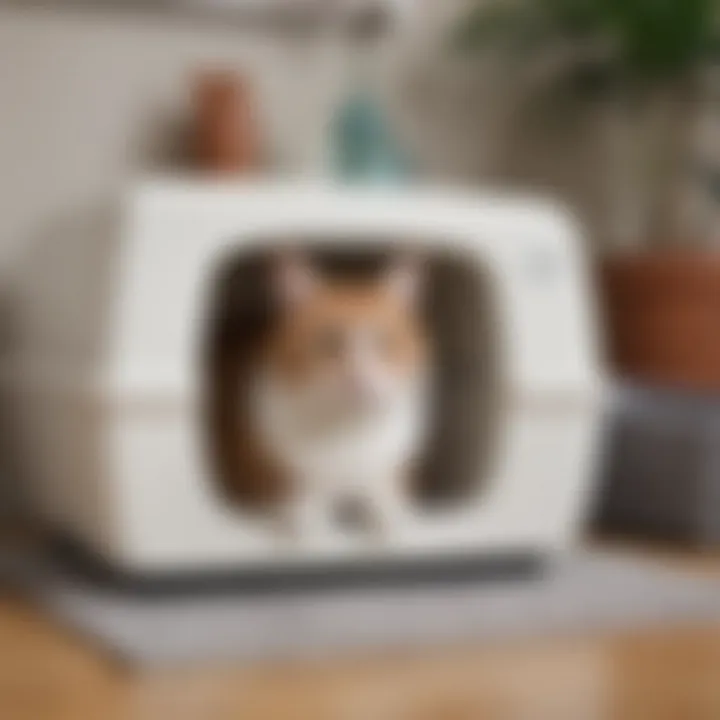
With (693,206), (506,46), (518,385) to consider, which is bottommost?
(518,385)

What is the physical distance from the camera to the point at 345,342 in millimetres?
1061

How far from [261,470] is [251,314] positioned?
0.17 m

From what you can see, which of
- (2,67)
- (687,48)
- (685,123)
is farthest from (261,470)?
(685,123)

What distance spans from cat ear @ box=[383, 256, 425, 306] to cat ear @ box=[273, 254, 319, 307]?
6 cm

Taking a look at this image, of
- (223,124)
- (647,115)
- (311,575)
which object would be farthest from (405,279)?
(647,115)

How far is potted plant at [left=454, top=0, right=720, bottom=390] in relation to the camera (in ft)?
4.69

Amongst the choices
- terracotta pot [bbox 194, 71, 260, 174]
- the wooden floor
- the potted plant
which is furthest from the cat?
the potted plant

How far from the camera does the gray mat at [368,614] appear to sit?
35.5 inches

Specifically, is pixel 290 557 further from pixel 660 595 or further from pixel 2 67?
pixel 2 67

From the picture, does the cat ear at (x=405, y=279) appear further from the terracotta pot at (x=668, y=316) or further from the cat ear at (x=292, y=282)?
the terracotta pot at (x=668, y=316)

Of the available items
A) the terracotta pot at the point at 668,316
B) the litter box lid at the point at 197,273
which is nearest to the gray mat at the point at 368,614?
the litter box lid at the point at 197,273

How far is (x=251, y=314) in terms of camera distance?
1.25 meters

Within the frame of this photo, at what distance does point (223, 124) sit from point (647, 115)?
517mm

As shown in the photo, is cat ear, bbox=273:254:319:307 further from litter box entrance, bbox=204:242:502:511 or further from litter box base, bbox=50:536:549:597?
litter box base, bbox=50:536:549:597
